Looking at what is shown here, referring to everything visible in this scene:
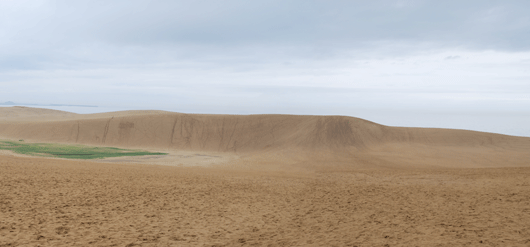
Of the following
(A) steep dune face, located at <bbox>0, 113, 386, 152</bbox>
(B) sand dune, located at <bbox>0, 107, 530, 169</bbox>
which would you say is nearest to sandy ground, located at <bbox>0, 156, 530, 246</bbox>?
(B) sand dune, located at <bbox>0, 107, 530, 169</bbox>

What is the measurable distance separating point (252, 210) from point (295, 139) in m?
24.5

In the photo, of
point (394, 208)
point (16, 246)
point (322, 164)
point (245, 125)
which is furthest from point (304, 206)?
point (245, 125)

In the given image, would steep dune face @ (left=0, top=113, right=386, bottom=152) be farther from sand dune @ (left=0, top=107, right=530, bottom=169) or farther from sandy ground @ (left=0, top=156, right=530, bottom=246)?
sandy ground @ (left=0, top=156, right=530, bottom=246)

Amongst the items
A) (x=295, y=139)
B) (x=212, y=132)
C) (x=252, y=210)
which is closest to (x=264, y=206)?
(x=252, y=210)

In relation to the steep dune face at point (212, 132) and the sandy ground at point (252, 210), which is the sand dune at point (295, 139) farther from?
the sandy ground at point (252, 210)

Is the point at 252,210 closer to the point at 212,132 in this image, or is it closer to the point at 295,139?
the point at 295,139

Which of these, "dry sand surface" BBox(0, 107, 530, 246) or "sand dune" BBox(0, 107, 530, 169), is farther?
"sand dune" BBox(0, 107, 530, 169)

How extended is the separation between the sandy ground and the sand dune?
38.1ft

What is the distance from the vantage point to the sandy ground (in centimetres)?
763

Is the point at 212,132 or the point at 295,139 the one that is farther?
the point at 212,132

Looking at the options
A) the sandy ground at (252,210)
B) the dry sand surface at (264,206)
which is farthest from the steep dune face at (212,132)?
the sandy ground at (252,210)

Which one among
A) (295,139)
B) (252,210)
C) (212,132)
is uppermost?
(212,132)

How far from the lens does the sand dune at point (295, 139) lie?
28953 millimetres

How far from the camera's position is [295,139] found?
3494 centimetres
